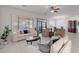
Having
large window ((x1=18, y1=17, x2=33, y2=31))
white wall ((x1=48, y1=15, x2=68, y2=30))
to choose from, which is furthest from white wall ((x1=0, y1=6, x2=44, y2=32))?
white wall ((x1=48, y1=15, x2=68, y2=30))

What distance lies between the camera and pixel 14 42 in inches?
89.4

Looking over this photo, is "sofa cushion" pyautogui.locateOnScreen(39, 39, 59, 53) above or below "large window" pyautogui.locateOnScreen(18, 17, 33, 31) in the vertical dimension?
below

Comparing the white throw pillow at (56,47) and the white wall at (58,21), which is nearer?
the white throw pillow at (56,47)

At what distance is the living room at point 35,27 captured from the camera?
215 cm

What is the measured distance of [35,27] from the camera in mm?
2406

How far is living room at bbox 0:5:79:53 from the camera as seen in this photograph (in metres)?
2.15

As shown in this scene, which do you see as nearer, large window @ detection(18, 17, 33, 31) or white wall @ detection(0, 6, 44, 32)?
white wall @ detection(0, 6, 44, 32)

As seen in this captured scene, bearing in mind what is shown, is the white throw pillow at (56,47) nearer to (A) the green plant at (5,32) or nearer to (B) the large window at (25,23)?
(B) the large window at (25,23)

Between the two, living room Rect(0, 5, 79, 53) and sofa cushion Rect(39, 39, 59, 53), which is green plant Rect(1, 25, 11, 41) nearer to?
living room Rect(0, 5, 79, 53)

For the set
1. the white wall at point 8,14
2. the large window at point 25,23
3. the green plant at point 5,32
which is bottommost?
the green plant at point 5,32

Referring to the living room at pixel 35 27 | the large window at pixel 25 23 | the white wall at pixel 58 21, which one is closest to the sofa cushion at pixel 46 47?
the living room at pixel 35 27
